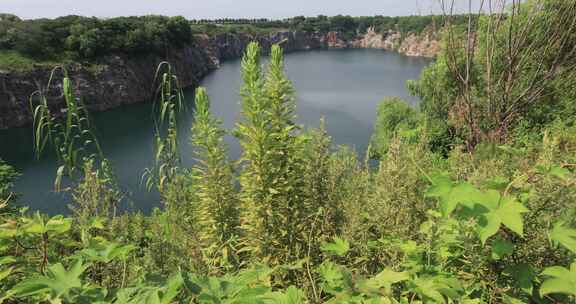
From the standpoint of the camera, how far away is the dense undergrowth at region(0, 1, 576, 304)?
1459mm

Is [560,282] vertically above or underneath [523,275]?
above

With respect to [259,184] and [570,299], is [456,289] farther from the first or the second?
[259,184]

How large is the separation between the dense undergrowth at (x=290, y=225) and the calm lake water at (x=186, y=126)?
22.7ft

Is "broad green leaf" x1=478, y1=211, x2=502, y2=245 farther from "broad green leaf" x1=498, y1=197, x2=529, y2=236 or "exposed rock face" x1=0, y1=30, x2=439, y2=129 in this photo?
"exposed rock face" x1=0, y1=30, x2=439, y2=129

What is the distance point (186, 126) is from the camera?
39.9 metres

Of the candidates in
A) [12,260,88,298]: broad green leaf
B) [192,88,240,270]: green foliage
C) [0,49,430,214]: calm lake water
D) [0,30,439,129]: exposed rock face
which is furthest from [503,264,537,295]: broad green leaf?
[0,30,439,129]: exposed rock face

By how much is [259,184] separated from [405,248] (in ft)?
8.62

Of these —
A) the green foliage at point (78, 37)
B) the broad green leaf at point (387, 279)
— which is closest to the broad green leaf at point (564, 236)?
the broad green leaf at point (387, 279)

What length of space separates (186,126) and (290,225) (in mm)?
37557

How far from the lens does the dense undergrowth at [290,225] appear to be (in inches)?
57.4

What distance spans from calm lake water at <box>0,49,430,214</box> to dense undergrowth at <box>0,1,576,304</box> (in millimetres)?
6917

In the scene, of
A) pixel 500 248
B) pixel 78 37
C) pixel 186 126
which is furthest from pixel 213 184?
pixel 78 37

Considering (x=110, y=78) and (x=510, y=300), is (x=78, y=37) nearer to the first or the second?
(x=110, y=78)

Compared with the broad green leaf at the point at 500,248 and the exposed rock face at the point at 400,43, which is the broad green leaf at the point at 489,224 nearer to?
the broad green leaf at the point at 500,248
